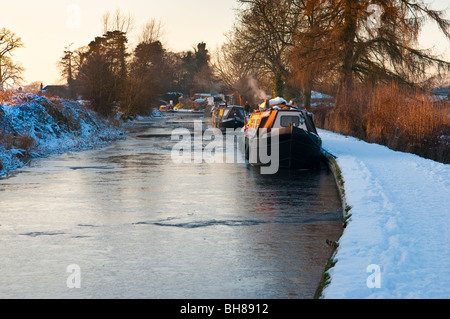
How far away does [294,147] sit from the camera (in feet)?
58.4

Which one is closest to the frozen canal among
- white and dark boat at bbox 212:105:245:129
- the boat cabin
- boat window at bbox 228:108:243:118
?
the boat cabin

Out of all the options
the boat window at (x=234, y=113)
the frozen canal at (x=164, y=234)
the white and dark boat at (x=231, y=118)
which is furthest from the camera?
the boat window at (x=234, y=113)

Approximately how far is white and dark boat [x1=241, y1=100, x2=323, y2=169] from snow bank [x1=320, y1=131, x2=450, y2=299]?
10.8ft

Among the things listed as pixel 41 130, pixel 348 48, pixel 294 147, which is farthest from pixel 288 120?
pixel 348 48

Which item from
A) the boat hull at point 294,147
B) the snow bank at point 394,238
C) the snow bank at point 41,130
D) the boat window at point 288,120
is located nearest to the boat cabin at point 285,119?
the boat window at point 288,120

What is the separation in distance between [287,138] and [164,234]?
950 centimetres

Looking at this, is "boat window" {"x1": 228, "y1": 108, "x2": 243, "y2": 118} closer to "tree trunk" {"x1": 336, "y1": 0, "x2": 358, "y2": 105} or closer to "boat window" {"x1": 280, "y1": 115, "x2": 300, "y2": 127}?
"tree trunk" {"x1": 336, "y1": 0, "x2": 358, "y2": 105}

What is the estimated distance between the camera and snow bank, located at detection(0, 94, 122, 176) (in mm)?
19719

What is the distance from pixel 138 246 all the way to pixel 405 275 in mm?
3688

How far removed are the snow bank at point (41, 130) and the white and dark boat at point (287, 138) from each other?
772 centimetres

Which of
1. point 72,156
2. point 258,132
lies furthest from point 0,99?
point 258,132

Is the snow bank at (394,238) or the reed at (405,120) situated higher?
the reed at (405,120)

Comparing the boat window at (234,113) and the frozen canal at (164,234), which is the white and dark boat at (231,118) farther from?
the frozen canal at (164,234)

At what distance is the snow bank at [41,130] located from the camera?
19719mm
